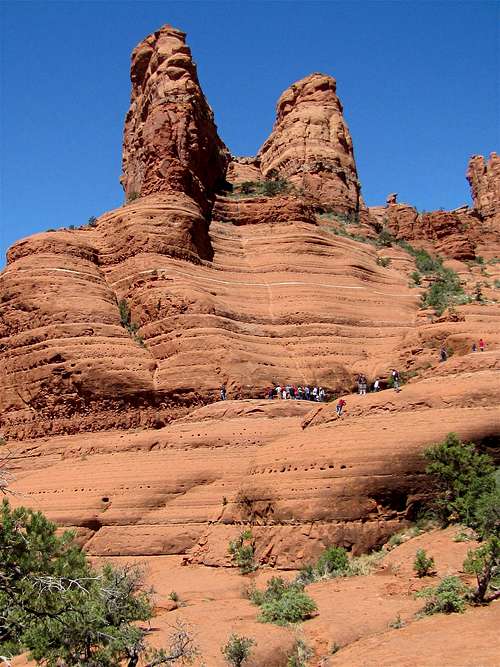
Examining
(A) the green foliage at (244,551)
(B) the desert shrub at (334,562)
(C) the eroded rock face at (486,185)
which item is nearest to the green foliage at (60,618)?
(B) the desert shrub at (334,562)

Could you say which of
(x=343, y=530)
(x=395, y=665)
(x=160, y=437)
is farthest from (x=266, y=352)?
(x=395, y=665)

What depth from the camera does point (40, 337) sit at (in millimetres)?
31344

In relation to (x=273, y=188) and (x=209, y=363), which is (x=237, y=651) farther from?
(x=273, y=188)

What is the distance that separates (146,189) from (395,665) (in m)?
32.1

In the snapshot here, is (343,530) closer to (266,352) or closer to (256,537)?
(256,537)

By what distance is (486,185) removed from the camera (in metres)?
84.8

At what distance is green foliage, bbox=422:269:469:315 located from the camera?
37688 millimetres

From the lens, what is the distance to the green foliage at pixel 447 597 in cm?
1350

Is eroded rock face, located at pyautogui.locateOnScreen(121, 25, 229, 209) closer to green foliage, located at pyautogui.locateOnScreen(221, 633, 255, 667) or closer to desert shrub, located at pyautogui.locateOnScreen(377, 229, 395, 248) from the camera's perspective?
desert shrub, located at pyautogui.locateOnScreen(377, 229, 395, 248)

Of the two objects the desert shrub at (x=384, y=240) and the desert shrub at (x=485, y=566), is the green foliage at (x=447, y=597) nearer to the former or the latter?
the desert shrub at (x=485, y=566)

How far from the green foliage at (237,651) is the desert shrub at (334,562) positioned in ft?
18.3

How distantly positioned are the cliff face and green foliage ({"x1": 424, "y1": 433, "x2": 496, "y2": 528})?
81 centimetres

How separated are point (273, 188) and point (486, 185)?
44.1m

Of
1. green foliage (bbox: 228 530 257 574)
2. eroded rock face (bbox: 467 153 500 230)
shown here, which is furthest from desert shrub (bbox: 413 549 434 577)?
eroded rock face (bbox: 467 153 500 230)
